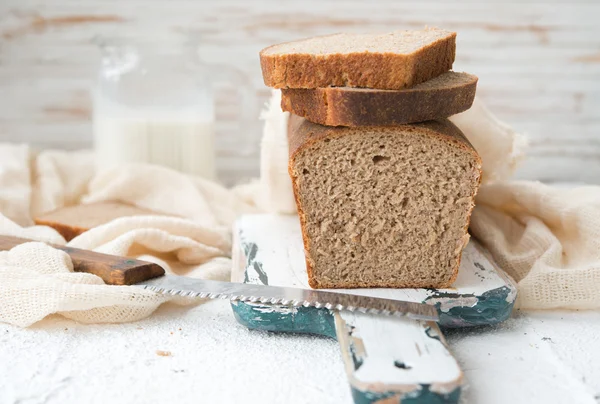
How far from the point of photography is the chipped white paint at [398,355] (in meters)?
1.44

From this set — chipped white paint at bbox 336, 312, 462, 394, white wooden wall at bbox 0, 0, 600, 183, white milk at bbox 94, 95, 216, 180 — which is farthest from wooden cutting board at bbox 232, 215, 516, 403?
white wooden wall at bbox 0, 0, 600, 183

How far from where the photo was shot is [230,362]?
67.7 inches

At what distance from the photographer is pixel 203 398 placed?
5.09ft

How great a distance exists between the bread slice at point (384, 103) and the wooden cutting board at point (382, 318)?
46 centimetres

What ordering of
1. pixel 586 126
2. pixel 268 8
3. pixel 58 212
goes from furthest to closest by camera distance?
pixel 586 126 < pixel 268 8 < pixel 58 212

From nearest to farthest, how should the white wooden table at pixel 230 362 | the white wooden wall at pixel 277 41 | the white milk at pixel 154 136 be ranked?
the white wooden table at pixel 230 362 < the white milk at pixel 154 136 < the white wooden wall at pixel 277 41

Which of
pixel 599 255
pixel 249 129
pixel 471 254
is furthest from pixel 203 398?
pixel 249 129

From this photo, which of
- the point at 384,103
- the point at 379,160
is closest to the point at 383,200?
the point at 379,160

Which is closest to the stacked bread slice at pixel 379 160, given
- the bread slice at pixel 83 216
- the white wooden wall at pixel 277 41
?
the bread slice at pixel 83 216

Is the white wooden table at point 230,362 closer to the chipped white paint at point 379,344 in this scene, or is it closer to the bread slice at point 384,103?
the chipped white paint at point 379,344

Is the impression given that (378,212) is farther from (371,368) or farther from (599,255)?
(599,255)

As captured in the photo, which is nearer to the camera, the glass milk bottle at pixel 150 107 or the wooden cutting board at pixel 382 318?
the wooden cutting board at pixel 382 318

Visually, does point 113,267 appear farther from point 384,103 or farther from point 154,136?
point 154,136

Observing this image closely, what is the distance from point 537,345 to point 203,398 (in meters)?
0.85
